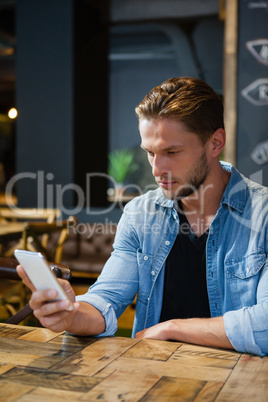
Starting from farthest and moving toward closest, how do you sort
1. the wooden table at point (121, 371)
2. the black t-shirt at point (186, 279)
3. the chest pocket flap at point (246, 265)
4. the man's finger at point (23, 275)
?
the black t-shirt at point (186, 279), the chest pocket flap at point (246, 265), the man's finger at point (23, 275), the wooden table at point (121, 371)

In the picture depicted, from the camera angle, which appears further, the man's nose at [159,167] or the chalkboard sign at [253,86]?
the chalkboard sign at [253,86]

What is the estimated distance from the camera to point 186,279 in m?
1.61

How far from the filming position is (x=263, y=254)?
149 cm

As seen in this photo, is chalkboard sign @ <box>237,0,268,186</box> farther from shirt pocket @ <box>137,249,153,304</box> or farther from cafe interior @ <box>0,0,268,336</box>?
shirt pocket @ <box>137,249,153,304</box>

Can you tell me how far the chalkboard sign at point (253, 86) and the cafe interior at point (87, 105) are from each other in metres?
0.02

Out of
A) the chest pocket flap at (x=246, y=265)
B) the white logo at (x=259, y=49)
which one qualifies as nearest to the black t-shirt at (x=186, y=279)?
the chest pocket flap at (x=246, y=265)

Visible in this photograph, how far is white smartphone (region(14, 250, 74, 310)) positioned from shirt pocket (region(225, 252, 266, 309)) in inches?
Result: 23.5

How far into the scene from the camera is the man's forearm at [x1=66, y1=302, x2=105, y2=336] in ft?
4.21

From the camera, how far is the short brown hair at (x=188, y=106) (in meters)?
1.51

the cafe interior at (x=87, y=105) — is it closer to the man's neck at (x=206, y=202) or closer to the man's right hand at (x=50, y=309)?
the man's right hand at (x=50, y=309)

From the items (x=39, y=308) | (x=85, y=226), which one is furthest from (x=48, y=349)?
(x=85, y=226)

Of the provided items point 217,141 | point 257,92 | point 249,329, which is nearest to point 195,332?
point 249,329

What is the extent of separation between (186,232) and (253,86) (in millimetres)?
3239

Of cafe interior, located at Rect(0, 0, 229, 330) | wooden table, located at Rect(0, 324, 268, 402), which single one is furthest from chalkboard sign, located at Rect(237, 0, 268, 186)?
wooden table, located at Rect(0, 324, 268, 402)
